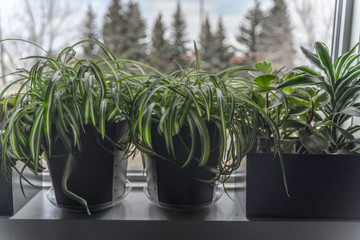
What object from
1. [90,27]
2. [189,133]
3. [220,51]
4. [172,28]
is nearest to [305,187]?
[189,133]

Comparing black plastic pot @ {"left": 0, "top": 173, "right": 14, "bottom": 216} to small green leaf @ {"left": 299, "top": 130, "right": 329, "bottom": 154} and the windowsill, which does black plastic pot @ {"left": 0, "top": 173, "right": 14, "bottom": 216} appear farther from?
small green leaf @ {"left": 299, "top": 130, "right": 329, "bottom": 154}

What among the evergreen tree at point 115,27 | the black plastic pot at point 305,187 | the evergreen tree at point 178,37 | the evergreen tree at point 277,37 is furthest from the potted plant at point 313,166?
the evergreen tree at point 115,27

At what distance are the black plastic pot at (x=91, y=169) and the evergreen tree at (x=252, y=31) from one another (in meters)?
0.44

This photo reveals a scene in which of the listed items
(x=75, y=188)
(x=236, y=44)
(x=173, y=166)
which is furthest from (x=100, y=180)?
(x=236, y=44)

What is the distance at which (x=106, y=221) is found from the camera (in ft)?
2.13

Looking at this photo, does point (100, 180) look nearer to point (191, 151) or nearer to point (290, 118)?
point (191, 151)

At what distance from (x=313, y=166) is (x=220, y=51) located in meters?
0.42

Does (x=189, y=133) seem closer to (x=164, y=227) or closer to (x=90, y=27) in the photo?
(x=164, y=227)

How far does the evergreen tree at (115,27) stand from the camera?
2.85 ft

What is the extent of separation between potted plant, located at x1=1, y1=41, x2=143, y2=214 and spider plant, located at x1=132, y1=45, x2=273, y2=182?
0.19ft

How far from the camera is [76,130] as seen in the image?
545mm

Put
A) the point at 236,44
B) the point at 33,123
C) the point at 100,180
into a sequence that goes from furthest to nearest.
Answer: the point at 236,44 → the point at 100,180 → the point at 33,123

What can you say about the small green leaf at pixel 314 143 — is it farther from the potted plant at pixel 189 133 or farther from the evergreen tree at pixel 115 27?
the evergreen tree at pixel 115 27

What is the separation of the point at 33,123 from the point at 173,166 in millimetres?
277
